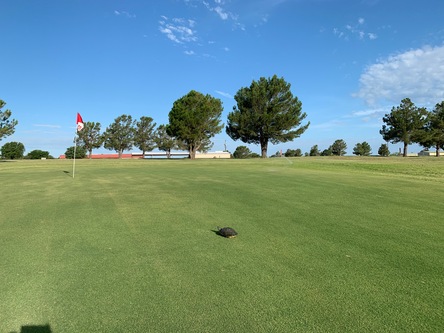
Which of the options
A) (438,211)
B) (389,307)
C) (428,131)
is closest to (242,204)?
(438,211)

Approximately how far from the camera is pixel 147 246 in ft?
17.0

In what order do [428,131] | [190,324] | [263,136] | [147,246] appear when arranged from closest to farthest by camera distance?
[190,324] → [147,246] → [263,136] → [428,131]

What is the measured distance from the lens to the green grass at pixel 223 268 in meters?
3.03

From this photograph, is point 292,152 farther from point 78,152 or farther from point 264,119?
point 78,152

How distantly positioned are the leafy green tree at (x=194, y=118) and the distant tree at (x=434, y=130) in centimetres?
3959

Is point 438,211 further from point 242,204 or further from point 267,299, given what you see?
point 267,299

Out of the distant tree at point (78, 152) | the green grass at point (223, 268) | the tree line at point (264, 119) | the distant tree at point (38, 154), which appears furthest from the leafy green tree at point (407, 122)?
the distant tree at point (38, 154)

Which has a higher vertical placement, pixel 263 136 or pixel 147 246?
pixel 263 136

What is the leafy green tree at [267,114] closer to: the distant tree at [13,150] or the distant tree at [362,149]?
the distant tree at [362,149]

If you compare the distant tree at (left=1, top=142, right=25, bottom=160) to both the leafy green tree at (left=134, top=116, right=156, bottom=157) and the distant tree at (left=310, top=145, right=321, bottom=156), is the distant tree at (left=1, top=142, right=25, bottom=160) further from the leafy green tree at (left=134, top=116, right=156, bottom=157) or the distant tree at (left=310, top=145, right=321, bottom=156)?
the distant tree at (left=310, top=145, right=321, bottom=156)

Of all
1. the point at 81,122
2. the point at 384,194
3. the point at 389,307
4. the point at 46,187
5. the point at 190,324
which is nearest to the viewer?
the point at 190,324

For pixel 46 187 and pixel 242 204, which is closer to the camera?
pixel 242 204

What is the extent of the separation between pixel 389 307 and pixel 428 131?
7065 centimetres

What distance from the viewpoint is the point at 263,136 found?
182 ft
